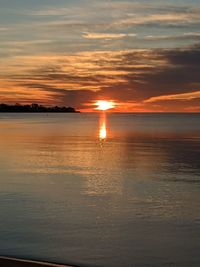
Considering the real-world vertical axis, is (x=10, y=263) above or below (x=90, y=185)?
below

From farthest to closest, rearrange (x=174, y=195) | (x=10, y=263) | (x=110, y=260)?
(x=174, y=195) < (x=110, y=260) < (x=10, y=263)

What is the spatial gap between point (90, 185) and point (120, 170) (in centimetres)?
541

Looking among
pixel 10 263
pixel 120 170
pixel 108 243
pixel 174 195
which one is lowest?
pixel 10 263

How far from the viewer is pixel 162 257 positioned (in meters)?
11.0

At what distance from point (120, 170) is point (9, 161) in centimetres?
787

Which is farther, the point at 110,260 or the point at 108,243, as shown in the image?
the point at 108,243

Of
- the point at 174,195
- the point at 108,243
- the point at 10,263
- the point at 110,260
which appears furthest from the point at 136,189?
the point at 10,263

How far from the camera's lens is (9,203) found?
653 inches

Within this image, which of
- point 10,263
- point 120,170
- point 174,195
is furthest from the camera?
point 120,170

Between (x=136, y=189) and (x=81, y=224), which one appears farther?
(x=136, y=189)

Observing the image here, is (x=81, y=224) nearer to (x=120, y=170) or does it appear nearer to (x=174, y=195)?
(x=174, y=195)

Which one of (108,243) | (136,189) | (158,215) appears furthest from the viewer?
(136,189)

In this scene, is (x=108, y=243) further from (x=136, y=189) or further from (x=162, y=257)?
(x=136, y=189)

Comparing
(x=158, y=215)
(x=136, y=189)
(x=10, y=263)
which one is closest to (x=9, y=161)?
(x=136, y=189)
